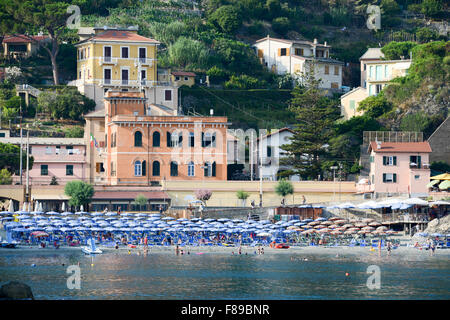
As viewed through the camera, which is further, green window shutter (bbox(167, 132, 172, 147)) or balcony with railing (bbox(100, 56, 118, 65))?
balcony with railing (bbox(100, 56, 118, 65))

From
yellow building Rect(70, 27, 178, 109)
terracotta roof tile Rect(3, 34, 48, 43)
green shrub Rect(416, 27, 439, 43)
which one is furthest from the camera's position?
green shrub Rect(416, 27, 439, 43)

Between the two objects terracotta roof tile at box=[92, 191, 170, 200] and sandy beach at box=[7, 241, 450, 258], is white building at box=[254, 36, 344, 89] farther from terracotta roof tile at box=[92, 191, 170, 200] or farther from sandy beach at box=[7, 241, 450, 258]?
sandy beach at box=[7, 241, 450, 258]

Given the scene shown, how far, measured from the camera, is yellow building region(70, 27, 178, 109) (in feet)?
375

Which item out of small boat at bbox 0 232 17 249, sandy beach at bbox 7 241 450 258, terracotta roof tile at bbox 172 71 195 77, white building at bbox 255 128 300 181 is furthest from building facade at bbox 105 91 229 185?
terracotta roof tile at bbox 172 71 195 77

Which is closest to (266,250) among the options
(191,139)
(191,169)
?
(191,169)

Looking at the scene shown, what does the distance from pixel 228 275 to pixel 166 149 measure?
31.5m

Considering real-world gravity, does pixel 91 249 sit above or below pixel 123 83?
below

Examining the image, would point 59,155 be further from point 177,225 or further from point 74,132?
point 177,225

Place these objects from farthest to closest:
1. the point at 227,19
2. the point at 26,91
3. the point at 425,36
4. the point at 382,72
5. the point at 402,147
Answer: the point at 425,36, the point at 227,19, the point at 382,72, the point at 26,91, the point at 402,147

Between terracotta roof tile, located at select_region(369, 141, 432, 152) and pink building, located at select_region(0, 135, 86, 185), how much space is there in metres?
26.8

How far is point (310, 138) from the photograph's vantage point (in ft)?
343

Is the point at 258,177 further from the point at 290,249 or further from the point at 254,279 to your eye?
the point at 254,279

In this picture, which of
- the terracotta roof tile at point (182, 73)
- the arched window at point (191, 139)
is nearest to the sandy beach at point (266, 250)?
the arched window at point (191, 139)

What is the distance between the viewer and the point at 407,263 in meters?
75.3
